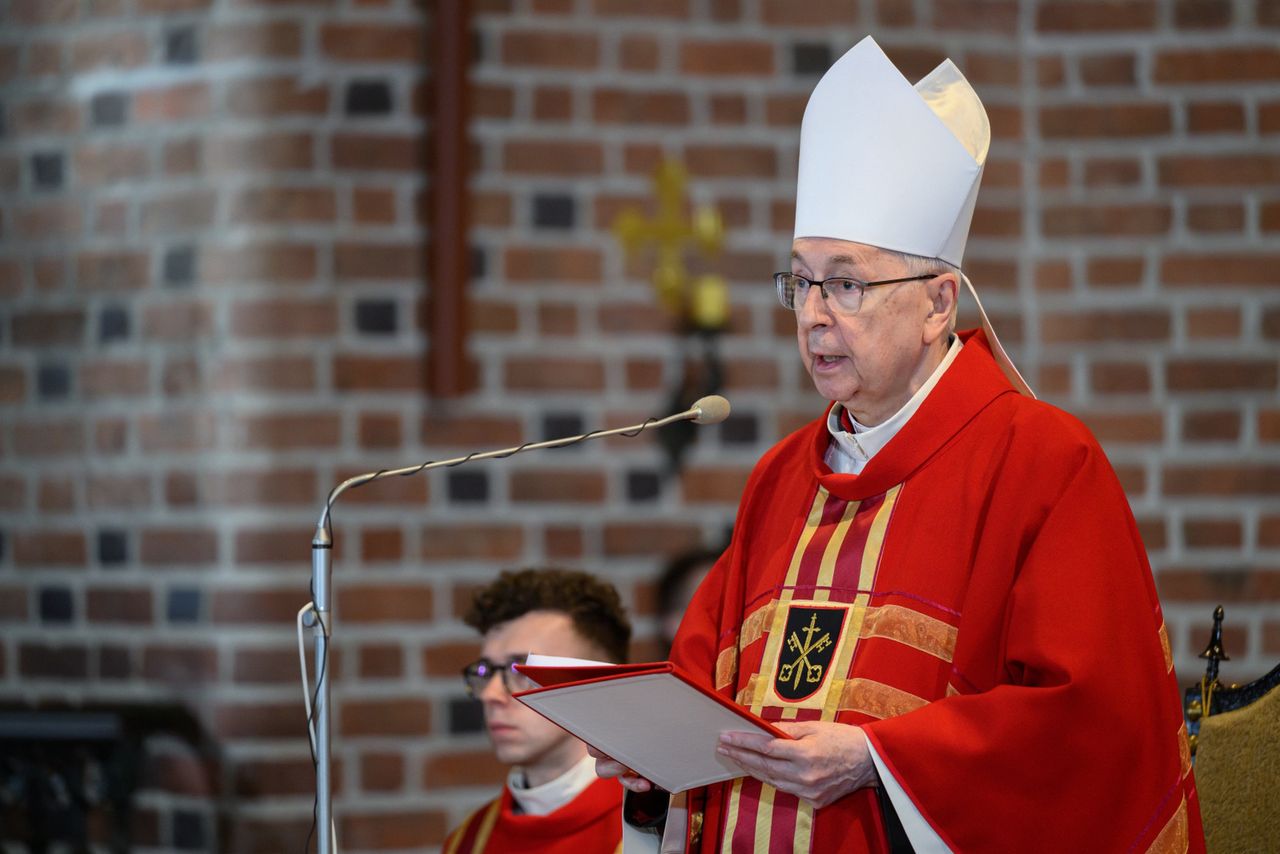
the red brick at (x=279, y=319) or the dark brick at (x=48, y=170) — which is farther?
the dark brick at (x=48, y=170)

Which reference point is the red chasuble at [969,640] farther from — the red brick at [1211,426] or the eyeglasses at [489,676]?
the red brick at [1211,426]

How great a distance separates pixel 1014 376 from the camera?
227cm

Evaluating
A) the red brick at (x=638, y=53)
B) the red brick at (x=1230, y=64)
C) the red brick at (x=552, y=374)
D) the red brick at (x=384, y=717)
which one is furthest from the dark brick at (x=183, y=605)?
the red brick at (x=1230, y=64)

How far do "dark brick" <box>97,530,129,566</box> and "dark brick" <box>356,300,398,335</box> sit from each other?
74 cm

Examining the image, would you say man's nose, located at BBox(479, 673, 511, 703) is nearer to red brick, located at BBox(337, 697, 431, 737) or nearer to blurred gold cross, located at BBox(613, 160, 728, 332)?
red brick, located at BBox(337, 697, 431, 737)

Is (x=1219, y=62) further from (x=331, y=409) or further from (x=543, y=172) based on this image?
(x=331, y=409)

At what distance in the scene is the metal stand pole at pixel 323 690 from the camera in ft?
6.65

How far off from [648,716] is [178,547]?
6.42 ft

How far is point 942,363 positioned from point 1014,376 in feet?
0.47

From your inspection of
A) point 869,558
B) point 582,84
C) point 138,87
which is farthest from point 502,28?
point 869,558

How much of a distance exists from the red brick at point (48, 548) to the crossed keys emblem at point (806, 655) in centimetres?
217

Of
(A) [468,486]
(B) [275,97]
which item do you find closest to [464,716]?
(A) [468,486]

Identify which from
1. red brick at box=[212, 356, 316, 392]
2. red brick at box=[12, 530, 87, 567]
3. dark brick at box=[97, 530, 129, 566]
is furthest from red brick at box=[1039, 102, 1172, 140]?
red brick at box=[12, 530, 87, 567]

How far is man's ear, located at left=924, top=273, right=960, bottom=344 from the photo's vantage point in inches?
84.0
